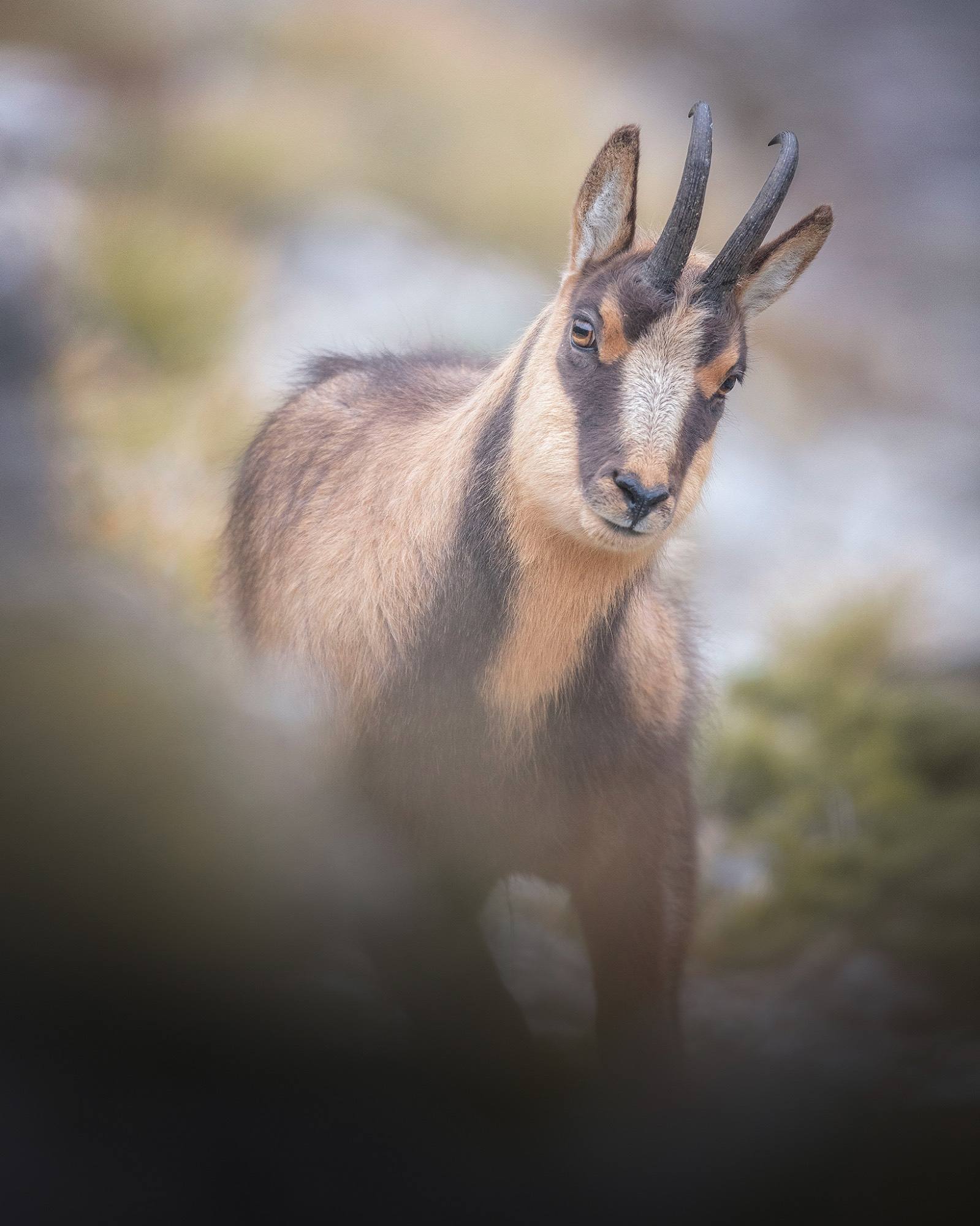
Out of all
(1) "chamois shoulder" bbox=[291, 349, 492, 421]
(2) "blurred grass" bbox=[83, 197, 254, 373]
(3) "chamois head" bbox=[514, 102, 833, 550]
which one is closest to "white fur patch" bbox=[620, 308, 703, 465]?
(3) "chamois head" bbox=[514, 102, 833, 550]

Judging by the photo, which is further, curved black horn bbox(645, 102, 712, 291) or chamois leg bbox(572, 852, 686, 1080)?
chamois leg bbox(572, 852, 686, 1080)

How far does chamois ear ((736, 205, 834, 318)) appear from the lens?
1.14 metres

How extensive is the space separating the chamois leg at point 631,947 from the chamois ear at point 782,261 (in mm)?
724

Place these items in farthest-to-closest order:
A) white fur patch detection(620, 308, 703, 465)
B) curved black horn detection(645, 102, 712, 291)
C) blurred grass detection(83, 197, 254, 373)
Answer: blurred grass detection(83, 197, 254, 373) → white fur patch detection(620, 308, 703, 465) → curved black horn detection(645, 102, 712, 291)

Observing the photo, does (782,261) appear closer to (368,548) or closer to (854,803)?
(368,548)

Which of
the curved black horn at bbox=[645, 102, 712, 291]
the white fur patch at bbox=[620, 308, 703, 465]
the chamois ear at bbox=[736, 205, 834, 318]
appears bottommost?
the white fur patch at bbox=[620, 308, 703, 465]

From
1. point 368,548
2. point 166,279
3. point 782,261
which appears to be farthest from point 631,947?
point 166,279

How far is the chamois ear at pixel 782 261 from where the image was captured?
1136 millimetres

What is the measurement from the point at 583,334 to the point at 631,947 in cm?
85

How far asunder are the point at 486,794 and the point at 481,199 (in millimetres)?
1294

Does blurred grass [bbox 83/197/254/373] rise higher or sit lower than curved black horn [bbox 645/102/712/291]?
higher

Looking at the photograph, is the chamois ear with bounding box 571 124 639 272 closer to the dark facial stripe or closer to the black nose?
the dark facial stripe

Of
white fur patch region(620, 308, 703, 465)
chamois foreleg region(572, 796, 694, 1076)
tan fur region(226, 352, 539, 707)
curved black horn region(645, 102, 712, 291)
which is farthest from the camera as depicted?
chamois foreleg region(572, 796, 694, 1076)

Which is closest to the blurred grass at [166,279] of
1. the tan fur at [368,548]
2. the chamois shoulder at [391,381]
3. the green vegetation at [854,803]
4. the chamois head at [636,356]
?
the chamois shoulder at [391,381]
